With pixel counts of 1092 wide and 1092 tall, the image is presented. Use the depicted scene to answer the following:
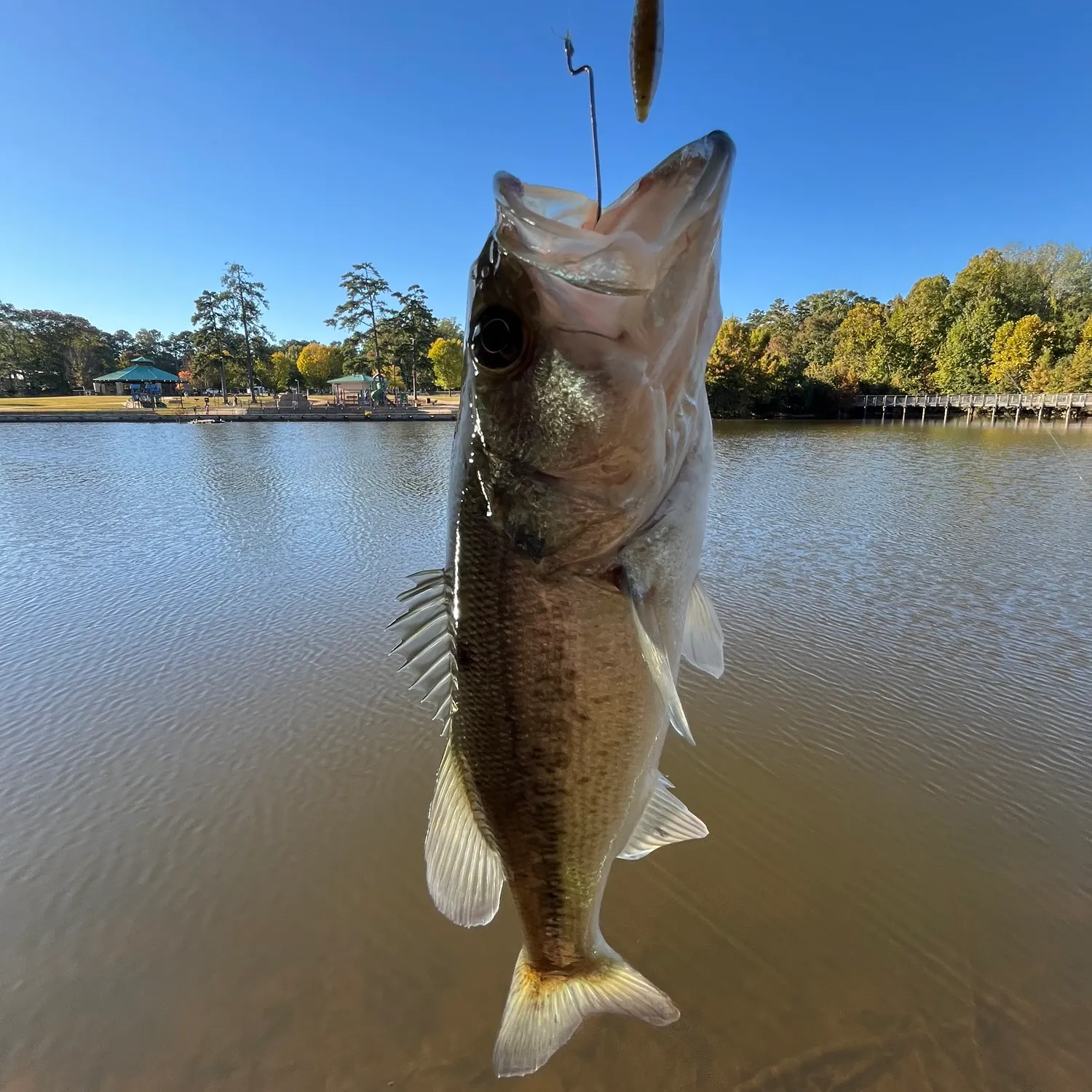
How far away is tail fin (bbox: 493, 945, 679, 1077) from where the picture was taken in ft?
5.24

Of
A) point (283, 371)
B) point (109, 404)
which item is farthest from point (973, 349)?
point (109, 404)

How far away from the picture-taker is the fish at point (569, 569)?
128 centimetres

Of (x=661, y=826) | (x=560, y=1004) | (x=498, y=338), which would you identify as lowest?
(x=560, y=1004)

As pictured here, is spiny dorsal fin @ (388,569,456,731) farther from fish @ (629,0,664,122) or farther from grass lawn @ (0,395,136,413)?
grass lawn @ (0,395,136,413)

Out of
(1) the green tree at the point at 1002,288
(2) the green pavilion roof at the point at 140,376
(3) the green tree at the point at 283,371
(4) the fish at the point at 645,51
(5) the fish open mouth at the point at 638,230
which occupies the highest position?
(1) the green tree at the point at 1002,288

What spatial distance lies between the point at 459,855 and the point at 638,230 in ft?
5.12

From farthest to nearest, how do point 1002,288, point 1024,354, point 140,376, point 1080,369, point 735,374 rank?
point 1002,288
point 140,376
point 1024,354
point 735,374
point 1080,369

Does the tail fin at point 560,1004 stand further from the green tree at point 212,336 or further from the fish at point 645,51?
the green tree at point 212,336

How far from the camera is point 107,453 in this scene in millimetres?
24656

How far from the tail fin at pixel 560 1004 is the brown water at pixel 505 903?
1.54 m

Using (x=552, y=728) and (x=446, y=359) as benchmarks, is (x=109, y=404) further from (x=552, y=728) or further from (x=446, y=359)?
(x=552, y=728)

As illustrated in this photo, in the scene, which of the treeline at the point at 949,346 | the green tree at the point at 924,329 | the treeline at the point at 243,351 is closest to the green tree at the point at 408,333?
the treeline at the point at 243,351

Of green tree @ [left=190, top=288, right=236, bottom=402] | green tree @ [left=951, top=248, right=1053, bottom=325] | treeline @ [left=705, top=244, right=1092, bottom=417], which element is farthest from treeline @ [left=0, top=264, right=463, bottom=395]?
green tree @ [left=951, top=248, right=1053, bottom=325]

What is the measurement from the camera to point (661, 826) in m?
1.74
